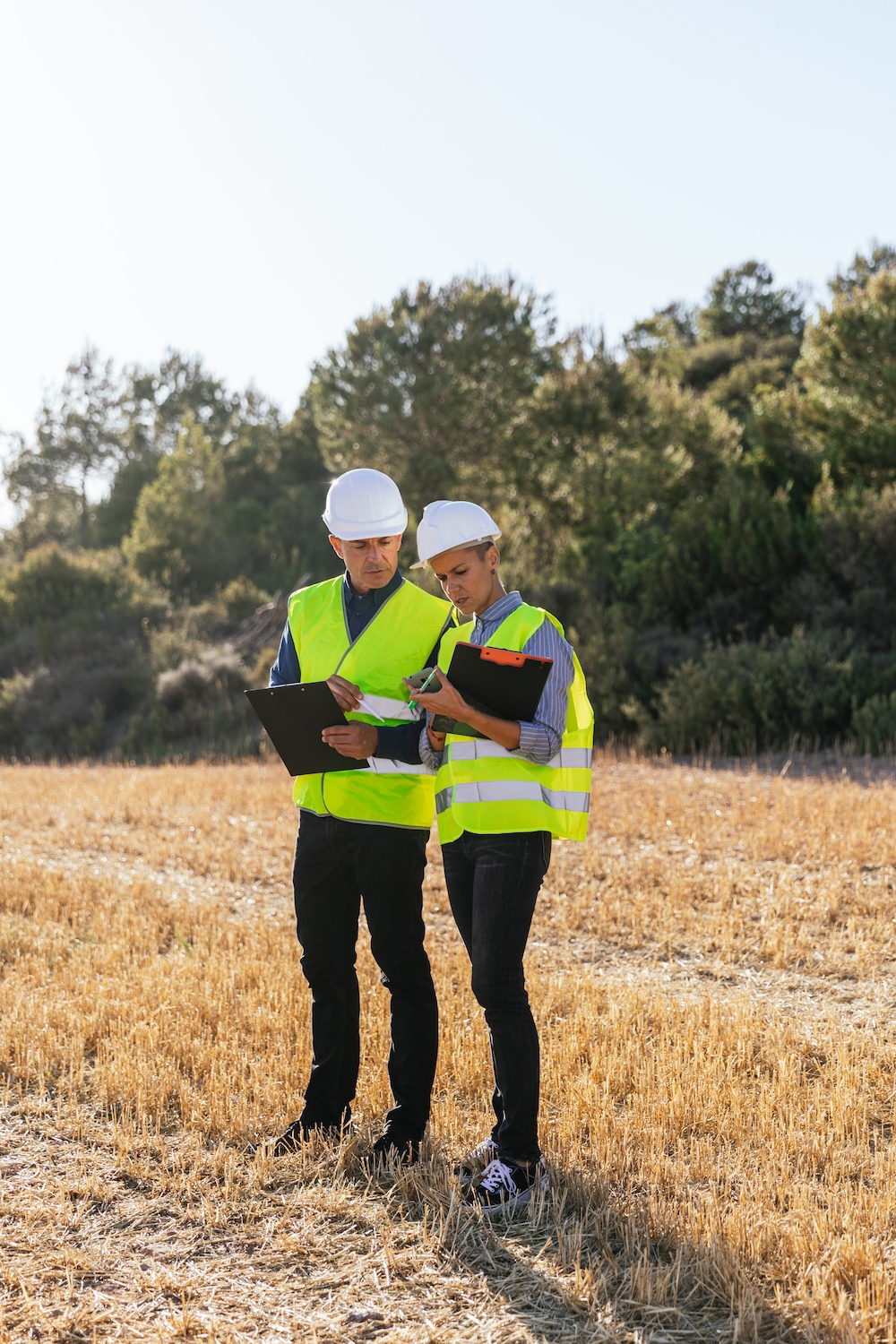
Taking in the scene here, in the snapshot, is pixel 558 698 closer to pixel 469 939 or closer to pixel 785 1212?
pixel 469 939

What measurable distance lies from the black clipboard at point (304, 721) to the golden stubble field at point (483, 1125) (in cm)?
143

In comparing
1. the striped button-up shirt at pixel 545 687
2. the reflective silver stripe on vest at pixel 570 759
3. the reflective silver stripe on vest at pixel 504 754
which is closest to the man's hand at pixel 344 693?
the striped button-up shirt at pixel 545 687

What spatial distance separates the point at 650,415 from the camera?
2431cm

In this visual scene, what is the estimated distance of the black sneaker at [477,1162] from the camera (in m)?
3.66

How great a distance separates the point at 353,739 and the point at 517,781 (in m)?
0.60

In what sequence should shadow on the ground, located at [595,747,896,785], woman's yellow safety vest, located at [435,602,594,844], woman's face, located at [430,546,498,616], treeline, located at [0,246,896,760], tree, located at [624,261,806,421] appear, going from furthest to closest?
1. tree, located at [624,261,806,421]
2. treeline, located at [0,246,896,760]
3. shadow on the ground, located at [595,747,896,785]
4. woman's face, located at [430,546,498,616]
5. woman's yellow safety vest, located at [435,602,594,844]

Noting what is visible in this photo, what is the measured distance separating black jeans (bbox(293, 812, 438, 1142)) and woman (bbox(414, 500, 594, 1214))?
0.24 metres

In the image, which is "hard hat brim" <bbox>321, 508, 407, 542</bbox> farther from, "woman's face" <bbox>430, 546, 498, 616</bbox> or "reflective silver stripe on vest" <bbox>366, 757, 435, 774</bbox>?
"reflective silver stripe on vest" <bbox>366, 757, 435, 774</bbox>

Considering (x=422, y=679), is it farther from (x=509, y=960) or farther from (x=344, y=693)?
(x=509, y=960)

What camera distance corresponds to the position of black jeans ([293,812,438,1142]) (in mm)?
3795

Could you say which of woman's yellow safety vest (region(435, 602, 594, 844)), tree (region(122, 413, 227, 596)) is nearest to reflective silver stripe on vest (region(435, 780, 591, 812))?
woman's yellow safety vest (region(435, 602, 594, 844))

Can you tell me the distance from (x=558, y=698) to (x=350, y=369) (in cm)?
2405

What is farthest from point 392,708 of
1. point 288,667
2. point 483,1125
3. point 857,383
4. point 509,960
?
point 857,383

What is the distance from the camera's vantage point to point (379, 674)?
3.87 meters
